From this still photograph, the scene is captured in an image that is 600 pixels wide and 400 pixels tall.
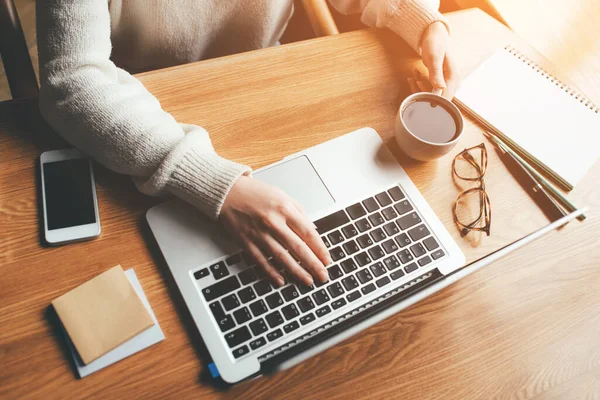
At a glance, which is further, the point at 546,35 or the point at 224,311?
the point at 546,35

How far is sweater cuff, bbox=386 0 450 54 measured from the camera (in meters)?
0.84

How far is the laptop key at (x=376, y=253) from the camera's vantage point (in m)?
0.66

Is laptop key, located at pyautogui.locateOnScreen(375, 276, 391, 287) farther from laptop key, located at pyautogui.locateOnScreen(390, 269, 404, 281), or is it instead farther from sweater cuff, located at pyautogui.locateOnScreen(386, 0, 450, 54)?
sweater cuff, located at pyautogui.locateOnScreen(386, 0, 450, 54)

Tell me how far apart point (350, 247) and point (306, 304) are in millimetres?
105

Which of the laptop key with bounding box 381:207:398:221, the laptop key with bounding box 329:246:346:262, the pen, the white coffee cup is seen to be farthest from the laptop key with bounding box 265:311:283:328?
the pen

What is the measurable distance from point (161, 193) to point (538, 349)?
22.6 inches

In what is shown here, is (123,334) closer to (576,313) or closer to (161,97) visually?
(161,97)

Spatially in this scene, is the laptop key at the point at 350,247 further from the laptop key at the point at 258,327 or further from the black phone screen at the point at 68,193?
the black phone screen at the point at 68,193

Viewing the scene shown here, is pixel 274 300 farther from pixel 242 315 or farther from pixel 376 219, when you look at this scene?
pixel 376 219

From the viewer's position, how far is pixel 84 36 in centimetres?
62

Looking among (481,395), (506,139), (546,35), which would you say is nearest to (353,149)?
(506,139)

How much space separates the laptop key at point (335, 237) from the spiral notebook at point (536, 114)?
1.15 feet

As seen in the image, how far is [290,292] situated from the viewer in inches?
24.3

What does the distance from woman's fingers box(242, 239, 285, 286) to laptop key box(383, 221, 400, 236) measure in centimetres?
17
